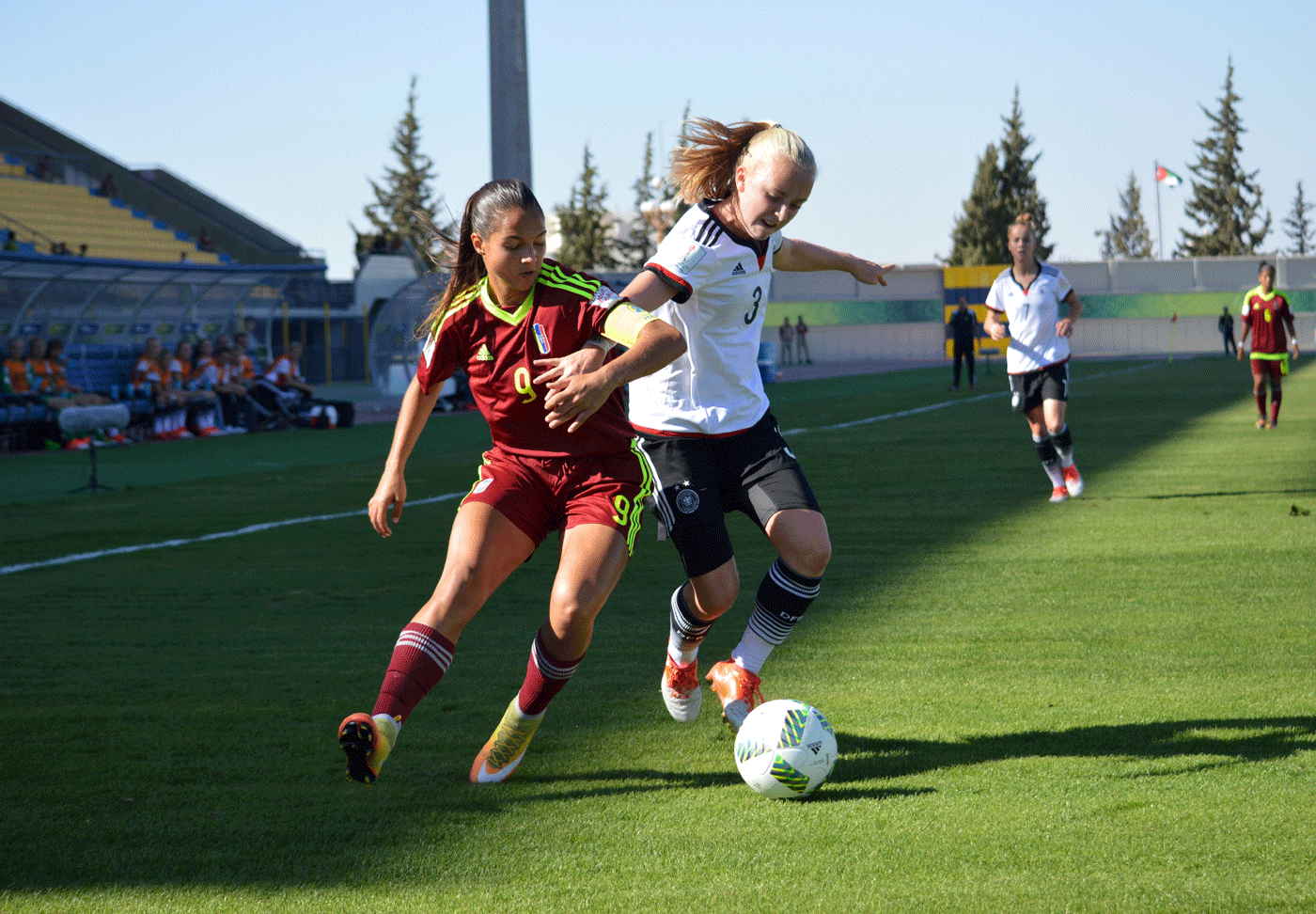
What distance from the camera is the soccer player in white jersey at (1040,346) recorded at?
1072 centimetres

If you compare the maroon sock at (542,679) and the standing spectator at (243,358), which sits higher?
the standing spectator at (243,358)

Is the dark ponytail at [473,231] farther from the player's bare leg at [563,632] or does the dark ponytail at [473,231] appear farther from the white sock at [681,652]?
the white sock at [681,652]

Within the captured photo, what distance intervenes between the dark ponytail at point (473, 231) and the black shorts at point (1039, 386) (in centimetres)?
737

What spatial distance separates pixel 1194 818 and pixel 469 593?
2050mm

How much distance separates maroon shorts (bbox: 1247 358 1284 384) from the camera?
17062mm

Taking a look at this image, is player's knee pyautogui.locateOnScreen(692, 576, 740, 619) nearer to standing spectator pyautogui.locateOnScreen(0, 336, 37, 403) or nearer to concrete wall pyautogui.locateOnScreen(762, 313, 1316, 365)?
standing spectator pyautogui.locateOnScreen(0, 336, 37, 403)

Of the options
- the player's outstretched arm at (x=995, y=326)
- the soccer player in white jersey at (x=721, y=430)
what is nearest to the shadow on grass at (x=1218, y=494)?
the player's outstretched arm at (x=995, y=326)

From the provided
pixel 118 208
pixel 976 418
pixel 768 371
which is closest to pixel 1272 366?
pixel 976 418

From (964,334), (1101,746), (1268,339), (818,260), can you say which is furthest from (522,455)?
(964,334)

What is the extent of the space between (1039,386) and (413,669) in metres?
8.31

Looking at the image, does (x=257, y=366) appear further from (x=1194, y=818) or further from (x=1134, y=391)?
(x=1194, y=818)

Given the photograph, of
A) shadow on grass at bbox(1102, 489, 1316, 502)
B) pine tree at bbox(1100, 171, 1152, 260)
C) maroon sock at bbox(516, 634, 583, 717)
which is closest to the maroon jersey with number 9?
maroon sock at bbox(516, 634, 583, 717)

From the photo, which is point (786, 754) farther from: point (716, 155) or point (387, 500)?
point (716, 155)

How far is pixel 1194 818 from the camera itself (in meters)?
3.46
